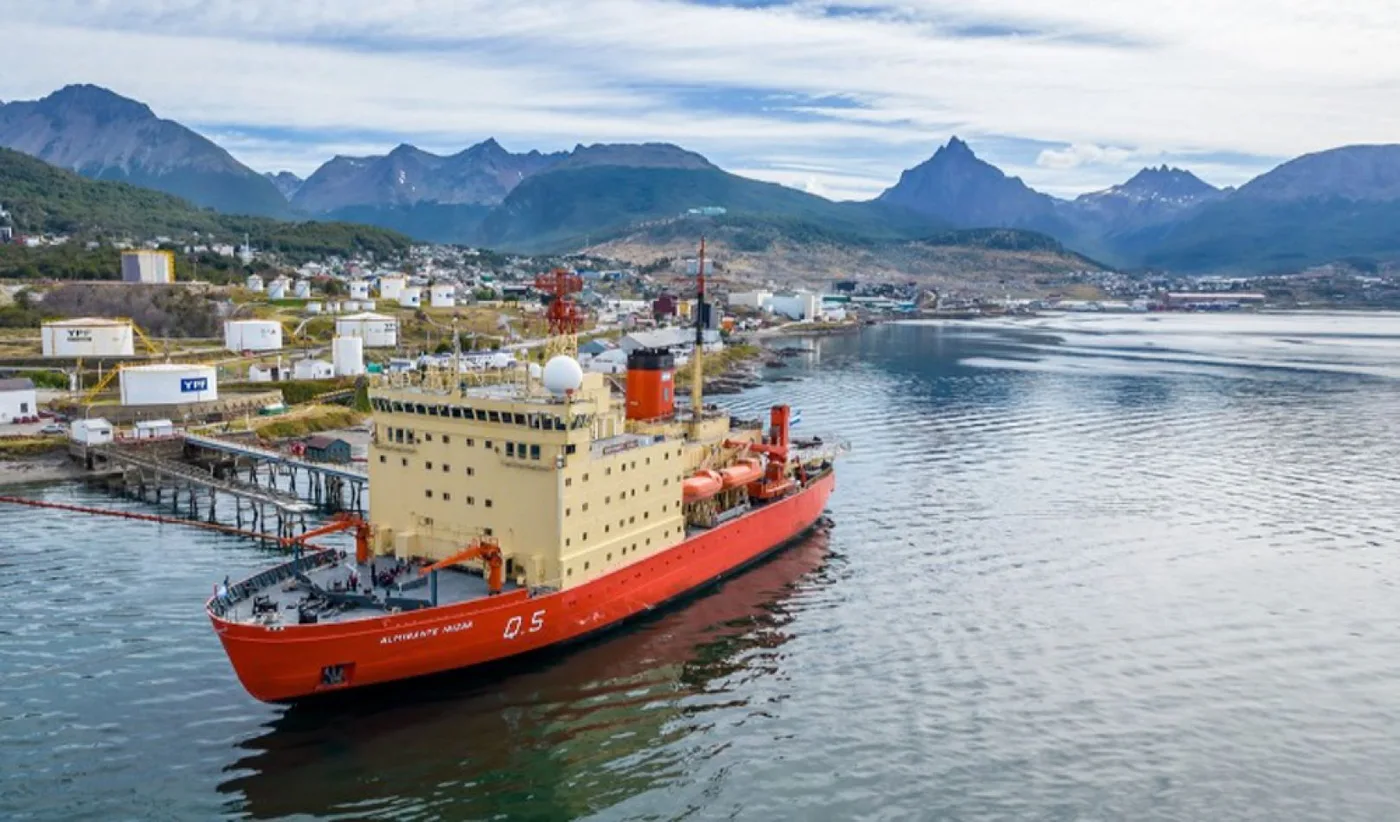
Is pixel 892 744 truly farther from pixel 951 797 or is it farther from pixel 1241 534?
pixel 1241 534

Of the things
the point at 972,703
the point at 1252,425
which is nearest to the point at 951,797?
the point at 972,703

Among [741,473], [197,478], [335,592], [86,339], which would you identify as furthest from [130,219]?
[335,592]

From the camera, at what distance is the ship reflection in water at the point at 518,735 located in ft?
59.3

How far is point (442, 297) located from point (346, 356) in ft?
144

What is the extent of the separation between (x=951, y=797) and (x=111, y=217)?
150 metres

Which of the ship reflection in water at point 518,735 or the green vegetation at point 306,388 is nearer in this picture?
the ship reflection in water at point 518,735

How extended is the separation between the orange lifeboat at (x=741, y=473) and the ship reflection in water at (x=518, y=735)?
6058 mm

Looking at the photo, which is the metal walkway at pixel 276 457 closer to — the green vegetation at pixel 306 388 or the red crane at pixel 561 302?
the red crane at pixel 561 302

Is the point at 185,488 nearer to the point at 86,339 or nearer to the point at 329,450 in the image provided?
the point at 329,450

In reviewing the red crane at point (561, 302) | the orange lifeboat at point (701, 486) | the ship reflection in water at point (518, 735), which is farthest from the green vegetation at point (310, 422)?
the ship reflection in water at point (518, 735)

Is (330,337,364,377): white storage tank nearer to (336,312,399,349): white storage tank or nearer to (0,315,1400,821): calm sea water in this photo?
(336,312,399,349): white storage tank

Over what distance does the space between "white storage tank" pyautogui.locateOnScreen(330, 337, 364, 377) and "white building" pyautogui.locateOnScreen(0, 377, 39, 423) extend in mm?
17724

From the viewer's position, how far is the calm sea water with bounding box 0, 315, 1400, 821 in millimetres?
18453

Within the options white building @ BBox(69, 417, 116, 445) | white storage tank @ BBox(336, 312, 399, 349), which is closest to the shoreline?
white building @ BBox(69, 417, 116, 445)
